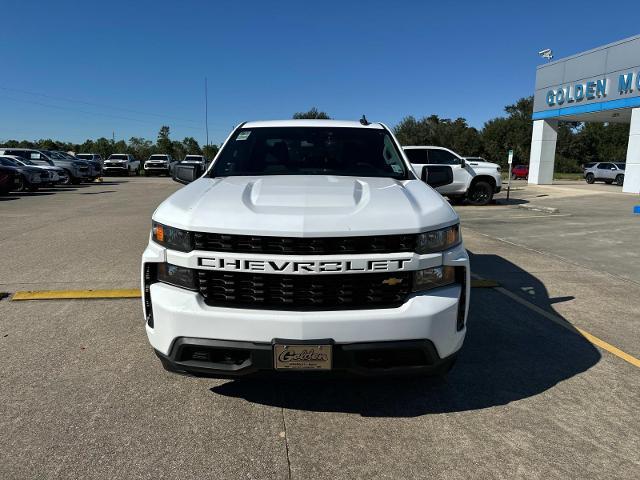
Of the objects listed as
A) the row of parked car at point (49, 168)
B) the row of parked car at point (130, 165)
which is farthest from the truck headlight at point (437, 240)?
the row of parked car at point (130, 165)

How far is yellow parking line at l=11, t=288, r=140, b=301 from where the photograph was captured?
5.24 meters

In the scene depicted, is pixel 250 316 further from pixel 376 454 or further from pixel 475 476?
pixel 475 476

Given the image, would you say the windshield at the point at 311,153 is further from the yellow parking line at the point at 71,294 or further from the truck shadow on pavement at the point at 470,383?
the yellow parking line at the point at 71,294

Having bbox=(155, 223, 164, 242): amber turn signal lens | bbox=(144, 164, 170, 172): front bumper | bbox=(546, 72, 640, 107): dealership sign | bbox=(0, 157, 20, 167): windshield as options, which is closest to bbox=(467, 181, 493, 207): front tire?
bbox=(546, 72, 640, 107): dealership sign

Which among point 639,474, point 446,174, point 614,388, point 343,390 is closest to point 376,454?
point 343,390

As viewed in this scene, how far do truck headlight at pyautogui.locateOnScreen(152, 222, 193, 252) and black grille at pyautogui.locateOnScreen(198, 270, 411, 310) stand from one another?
183 millimetres

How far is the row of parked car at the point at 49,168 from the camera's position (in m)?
19.1

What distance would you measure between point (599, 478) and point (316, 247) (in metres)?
1.83

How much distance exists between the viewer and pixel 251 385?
3.38 m

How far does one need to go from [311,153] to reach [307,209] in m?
1.63

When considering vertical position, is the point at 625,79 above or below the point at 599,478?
above

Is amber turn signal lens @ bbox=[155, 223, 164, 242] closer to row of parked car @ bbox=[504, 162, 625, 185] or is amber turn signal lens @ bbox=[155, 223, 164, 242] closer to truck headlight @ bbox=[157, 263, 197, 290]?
truck headlight @ bbox=[157, 263, 197, 290]

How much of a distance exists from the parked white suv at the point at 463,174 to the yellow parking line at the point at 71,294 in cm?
1221

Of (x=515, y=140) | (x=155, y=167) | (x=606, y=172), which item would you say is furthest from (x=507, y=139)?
(x=155, y=167)
